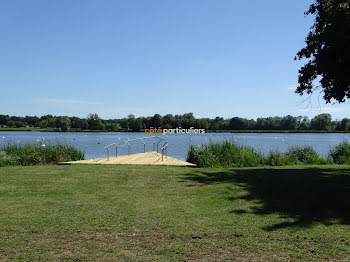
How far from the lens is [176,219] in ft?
17.9

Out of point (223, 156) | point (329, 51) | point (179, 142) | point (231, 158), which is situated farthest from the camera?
point (179, 142)

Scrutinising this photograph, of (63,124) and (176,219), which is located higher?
(63,124)

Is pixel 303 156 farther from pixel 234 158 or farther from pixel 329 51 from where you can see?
pixel 329 51

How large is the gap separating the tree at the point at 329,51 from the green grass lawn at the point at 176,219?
3.42 m

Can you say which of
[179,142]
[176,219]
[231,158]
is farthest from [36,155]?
[179,142]

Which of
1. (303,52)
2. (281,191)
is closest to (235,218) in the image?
(281,191)

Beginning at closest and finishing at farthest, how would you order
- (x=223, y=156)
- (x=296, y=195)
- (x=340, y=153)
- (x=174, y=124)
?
(x=296, y=195) → (x=223, y=156) → (x=340, y=153) → (x=174, y=124)

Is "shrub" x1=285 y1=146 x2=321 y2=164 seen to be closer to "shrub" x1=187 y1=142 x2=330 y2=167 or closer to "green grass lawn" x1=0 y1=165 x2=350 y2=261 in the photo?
"shrub" x1=187 y1=142 x2=330 y2=167

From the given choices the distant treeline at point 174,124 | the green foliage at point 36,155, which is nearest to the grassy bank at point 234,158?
the green foliage at point 36,155

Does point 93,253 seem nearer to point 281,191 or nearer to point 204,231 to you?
point 204,231

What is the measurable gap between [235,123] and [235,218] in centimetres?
9931

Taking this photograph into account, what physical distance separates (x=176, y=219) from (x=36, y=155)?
11259 millimetres

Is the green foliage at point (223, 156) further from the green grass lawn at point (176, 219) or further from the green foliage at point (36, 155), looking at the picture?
the green foliage at point (36, 155)

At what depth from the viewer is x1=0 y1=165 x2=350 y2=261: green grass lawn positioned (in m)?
4.04
